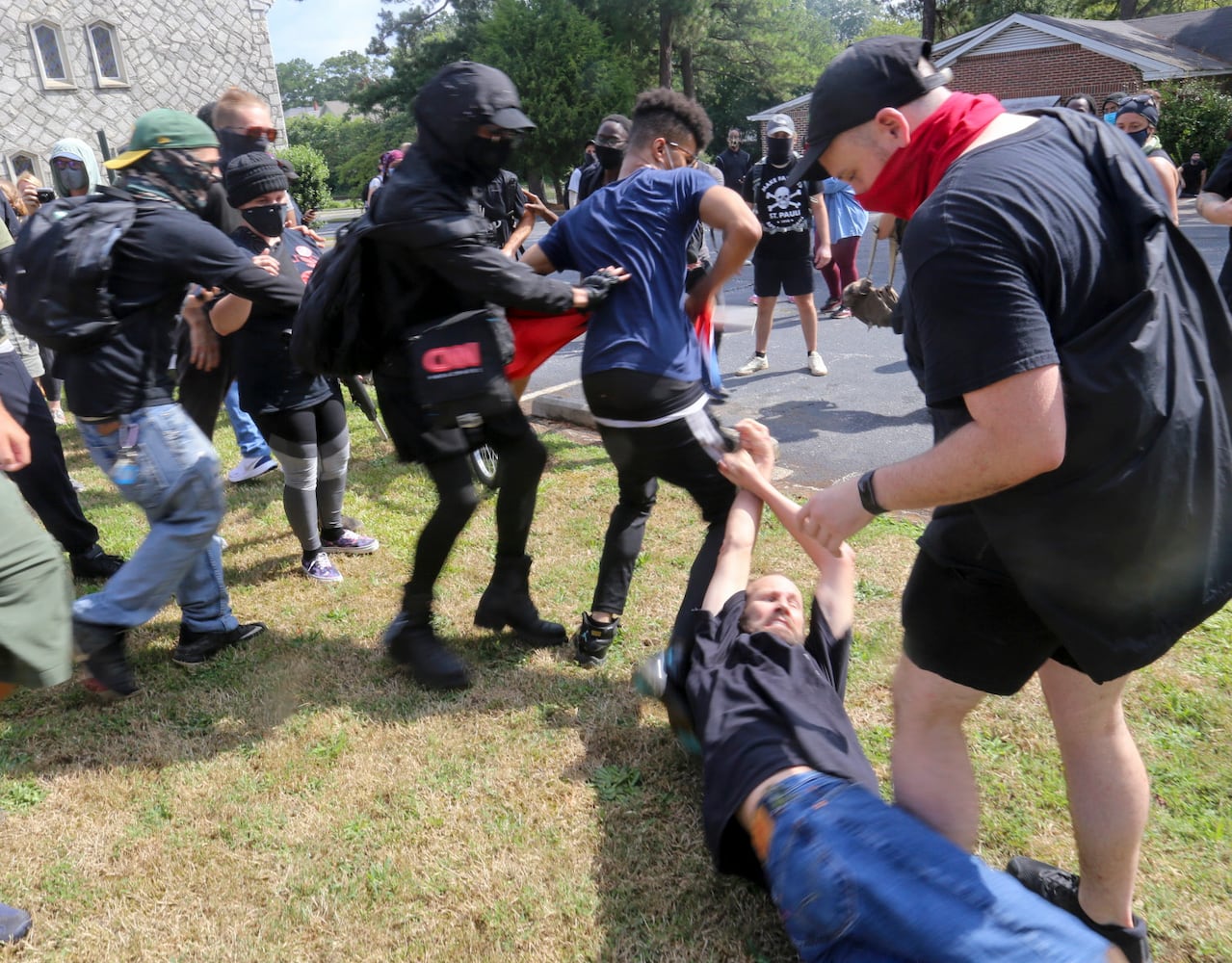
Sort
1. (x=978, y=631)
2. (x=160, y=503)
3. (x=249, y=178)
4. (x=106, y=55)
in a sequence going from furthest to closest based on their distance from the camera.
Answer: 1. (x=106, y=55)
2. (x=249, y=178)
3. (x=160, y=503)
4. (x=978, y=631)

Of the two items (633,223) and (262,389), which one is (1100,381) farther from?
(262,389)

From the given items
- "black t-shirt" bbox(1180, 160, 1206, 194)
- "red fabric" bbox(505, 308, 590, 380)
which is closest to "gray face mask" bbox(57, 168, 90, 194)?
"red fabric" bbox(505, 308, 590, 380)

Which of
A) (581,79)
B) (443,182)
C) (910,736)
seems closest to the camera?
(910,736)

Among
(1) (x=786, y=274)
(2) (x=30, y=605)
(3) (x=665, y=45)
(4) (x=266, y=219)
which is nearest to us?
(2) (x=30, y=605)

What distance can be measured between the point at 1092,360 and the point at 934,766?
1049mm

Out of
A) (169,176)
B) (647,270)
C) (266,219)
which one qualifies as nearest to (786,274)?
(266,219)

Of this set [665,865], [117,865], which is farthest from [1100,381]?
[117,865]

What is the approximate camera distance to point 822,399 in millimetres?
7043

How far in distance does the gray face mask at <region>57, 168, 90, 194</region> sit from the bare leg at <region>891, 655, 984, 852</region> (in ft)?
21.8

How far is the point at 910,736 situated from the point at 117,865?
221cm

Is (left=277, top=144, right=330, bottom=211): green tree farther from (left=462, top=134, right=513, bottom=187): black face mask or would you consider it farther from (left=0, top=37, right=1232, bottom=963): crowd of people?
(left=462, top=134, right=513, bottom=187): black face mask

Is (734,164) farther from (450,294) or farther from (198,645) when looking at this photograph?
(198,645)

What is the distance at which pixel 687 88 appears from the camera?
3822cm

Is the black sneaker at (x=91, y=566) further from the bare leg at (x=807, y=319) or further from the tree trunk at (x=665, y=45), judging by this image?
the tree trunk at (x=665, y=45)
